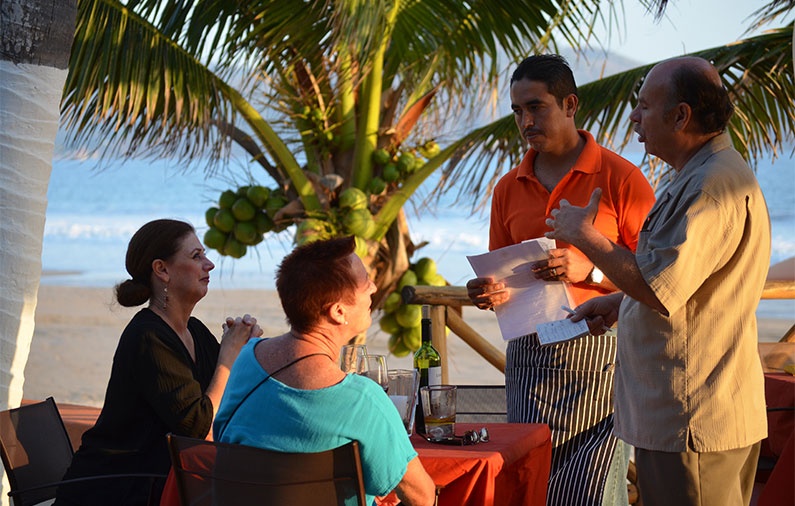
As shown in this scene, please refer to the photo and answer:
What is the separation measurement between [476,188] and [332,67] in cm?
140

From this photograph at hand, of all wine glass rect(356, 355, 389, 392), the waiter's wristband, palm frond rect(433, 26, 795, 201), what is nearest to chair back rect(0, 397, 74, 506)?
wine glass rect(356, 355, 389, 392)

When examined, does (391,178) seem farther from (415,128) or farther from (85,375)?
(85,375)

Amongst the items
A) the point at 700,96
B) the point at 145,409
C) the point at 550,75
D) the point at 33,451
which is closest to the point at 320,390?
the point at 145,409

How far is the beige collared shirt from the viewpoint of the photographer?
7.94 feet

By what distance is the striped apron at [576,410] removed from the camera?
3.46 meters

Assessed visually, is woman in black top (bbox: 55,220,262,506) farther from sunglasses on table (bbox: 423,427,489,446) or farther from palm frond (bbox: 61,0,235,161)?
palm frond (bbox: 61,0,235,161)

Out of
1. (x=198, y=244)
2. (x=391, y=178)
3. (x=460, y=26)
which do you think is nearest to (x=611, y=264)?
(x=198, y=244)

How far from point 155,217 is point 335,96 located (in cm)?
3838

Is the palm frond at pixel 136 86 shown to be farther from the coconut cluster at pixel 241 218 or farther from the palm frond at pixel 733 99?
the palm frond at pixel 733 99

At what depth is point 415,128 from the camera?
7.18 metres

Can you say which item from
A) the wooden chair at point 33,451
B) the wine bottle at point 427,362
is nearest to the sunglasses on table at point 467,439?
the wine bottle at point 427,362

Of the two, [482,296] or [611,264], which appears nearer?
[611,264]

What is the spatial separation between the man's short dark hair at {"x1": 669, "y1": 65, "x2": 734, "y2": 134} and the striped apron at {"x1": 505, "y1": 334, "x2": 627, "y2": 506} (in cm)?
113

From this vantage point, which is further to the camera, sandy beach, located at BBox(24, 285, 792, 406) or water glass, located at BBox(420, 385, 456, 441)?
sandy beach, located at BBox(24, 285, 792, 406)
